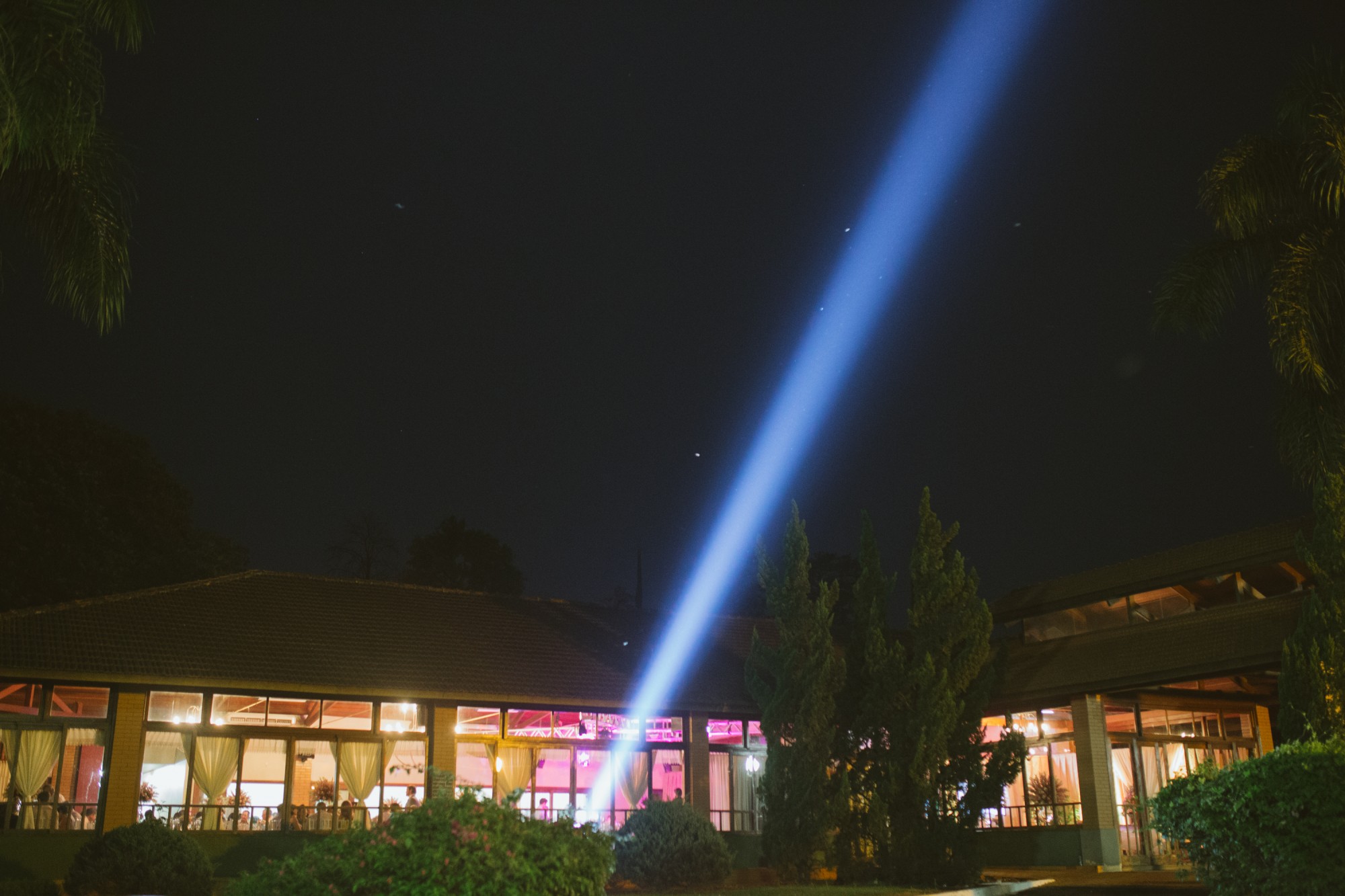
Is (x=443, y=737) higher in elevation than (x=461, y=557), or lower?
lower

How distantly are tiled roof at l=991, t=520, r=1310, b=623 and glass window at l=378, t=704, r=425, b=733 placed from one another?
1390 cm

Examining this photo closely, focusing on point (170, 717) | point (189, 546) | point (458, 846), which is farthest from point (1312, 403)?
point (189, 546)

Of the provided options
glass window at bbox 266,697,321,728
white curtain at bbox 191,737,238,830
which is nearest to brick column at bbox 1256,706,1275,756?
glass window at bbox 266,697,321,728

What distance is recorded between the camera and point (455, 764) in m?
23.9

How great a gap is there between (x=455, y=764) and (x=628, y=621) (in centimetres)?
707

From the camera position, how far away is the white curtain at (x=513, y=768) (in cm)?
2461

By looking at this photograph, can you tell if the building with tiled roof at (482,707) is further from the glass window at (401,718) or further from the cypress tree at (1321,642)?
the cypress tree at (1321,642)

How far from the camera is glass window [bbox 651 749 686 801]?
2561 centimetres

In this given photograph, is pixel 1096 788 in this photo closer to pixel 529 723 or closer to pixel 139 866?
pixel 529 723

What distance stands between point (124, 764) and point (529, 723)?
306 inches

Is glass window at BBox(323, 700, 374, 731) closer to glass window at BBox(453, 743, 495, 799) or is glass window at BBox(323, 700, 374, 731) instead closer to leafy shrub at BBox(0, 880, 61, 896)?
glass window at BBox(453, 743, 495, 799)

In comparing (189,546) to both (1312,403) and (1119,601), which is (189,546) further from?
(1312,403)

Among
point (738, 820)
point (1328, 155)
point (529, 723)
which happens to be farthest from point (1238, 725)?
point (529, 723)

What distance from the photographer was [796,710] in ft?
69.5
